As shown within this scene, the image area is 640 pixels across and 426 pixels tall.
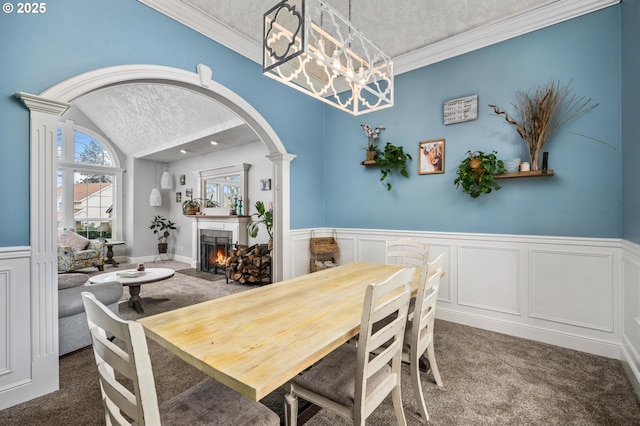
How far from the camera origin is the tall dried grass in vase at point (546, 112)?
2537 millimetres

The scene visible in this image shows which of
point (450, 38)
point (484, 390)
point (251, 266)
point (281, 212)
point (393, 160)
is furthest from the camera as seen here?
point (251, 266)

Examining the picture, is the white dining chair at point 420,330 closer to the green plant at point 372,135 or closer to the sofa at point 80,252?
the green plant at point 372,135

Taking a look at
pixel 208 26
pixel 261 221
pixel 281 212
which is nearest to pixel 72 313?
pixel 281 212

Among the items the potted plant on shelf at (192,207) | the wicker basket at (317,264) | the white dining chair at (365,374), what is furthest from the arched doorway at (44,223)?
the potted plant on shelf at (192,207)

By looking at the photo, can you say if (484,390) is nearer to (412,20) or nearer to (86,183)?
(412,20)

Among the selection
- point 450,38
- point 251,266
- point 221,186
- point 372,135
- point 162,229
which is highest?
point 450,38

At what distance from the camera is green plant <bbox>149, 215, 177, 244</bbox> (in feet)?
24.1

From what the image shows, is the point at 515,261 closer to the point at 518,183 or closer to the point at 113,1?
the point at 518,183

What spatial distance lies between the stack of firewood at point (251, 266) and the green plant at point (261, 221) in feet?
1.07

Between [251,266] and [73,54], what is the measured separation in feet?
11.1

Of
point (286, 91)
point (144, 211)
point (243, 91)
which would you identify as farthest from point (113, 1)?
point (144, 211)

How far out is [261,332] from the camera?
1.17m

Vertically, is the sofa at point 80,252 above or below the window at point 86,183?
below

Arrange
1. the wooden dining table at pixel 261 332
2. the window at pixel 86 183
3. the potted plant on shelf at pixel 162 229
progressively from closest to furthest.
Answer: the wooden dining table at pixel 261 332 → the window at pixel 86 183 → the potted plant on shelf at pixel 162 229
